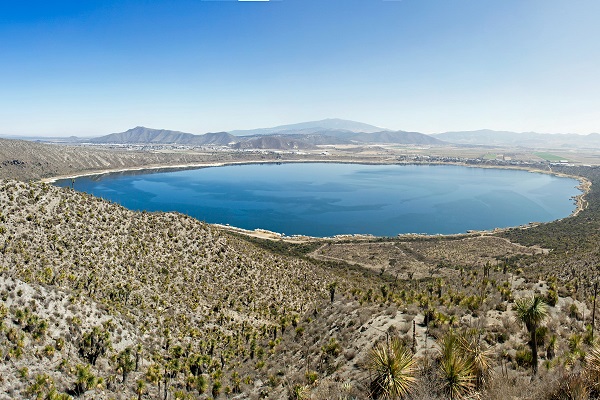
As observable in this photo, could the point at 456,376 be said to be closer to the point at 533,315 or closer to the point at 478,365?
the point at 478,365

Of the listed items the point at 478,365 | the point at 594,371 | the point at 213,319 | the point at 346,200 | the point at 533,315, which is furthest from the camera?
the point at 346,200

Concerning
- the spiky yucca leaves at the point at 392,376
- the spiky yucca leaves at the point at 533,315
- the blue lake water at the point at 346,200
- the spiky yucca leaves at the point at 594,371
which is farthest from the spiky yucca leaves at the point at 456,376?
the blue lake water at the point at 346,200

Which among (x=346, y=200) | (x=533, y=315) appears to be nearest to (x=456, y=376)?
(x=533, y=315)

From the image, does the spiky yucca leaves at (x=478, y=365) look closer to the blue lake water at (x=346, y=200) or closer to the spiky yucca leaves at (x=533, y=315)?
the spiky yucca leaves at (x=533, y=315)

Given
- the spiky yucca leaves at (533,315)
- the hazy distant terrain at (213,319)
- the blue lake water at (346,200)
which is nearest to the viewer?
the spiky yucca leaves at (533,315)

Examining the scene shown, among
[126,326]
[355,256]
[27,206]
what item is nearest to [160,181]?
[355,256]

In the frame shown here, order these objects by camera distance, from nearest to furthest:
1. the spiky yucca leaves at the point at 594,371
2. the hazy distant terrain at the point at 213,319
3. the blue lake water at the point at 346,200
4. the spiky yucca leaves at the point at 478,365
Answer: the spiky yucca leaves at the point at 594,371
the spiky yucca leaves at the point at 478,365
the hazy distant terrain at the point at 213,319
the blue lake water at the point at 346,200
